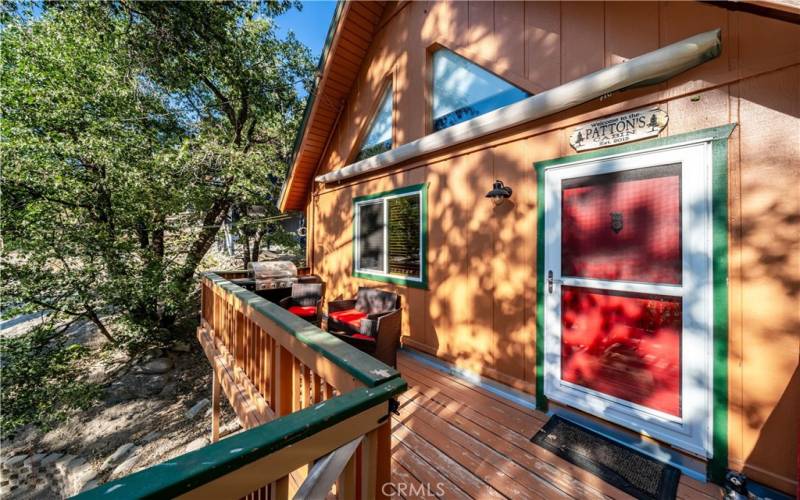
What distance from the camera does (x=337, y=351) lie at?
142 centimetres

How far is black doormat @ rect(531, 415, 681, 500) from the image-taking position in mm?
1833

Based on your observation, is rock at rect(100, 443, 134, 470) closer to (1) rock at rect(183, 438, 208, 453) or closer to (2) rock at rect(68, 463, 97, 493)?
(2) rock at rect(68, 463, 97, 493)

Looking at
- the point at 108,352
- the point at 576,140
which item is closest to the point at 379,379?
the point at 576,140

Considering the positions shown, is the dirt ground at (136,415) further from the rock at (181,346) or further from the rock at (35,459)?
the rock at (35,459)

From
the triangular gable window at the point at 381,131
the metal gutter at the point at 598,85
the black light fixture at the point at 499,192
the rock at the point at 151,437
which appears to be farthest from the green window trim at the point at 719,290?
the rock at the point at 151,437

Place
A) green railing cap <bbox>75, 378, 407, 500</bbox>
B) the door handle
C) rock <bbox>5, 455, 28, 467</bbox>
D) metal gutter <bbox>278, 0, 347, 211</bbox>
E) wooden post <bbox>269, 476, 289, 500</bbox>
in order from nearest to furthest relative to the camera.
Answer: green railing cap <bbox>75, 378, 407, 500</bbox>
wooden post <bbox>269, 476, 289, 500</bbox>
the door handle
metal gutter <bbox>278, 0, 347, 211</bbox>
rock <bbox>5, 455, 28, 467</bbox>

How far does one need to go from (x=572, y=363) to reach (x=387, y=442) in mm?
1949

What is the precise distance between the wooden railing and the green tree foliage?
5.60 m

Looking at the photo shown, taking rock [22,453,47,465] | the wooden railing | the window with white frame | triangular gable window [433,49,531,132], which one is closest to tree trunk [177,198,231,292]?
rock [22,453,47,465]

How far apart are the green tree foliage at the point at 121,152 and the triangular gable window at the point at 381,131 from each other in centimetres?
370

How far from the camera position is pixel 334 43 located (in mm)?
4660

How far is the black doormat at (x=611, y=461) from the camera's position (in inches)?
72.2

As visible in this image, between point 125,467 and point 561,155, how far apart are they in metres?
7.31

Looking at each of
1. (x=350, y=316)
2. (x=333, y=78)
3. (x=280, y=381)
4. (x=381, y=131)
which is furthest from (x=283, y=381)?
(x=333, y=78)
